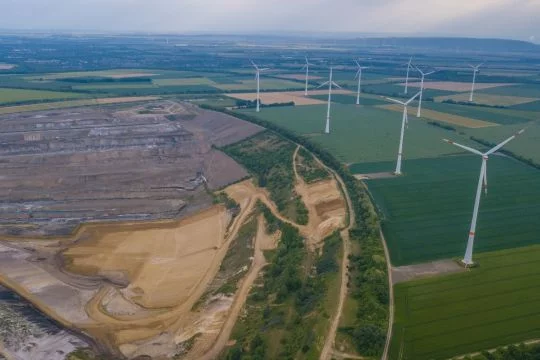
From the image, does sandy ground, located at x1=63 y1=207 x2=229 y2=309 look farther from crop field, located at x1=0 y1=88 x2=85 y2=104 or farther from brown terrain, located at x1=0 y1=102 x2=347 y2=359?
crop field, located at x1=0 y1=88 x2=85 y2=104

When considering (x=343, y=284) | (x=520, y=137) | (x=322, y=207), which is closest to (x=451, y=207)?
(x=322, y=207)

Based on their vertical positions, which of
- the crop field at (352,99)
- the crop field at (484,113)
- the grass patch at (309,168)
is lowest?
the grass patch at (309,168)

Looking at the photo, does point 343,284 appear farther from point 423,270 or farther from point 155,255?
point 155,255

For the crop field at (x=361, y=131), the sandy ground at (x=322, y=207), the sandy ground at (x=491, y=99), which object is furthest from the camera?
the sandy ground at (x=491, y=99)

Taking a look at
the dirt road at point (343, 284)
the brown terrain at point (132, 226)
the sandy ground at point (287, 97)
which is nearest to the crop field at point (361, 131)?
the sandy ground at point (287, 97)

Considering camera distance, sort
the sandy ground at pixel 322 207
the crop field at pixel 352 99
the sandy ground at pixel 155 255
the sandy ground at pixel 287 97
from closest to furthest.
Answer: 1. the sandy ground at pixel 155 255
2. the sandy ground at pixel 322 207
3. the crop field at pixel 352 99
4. the sandy ground at pixel 287 97

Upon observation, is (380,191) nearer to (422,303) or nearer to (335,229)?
(335,229)

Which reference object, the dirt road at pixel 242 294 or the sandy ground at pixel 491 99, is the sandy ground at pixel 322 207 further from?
the sandy ground at pixel 491 99
